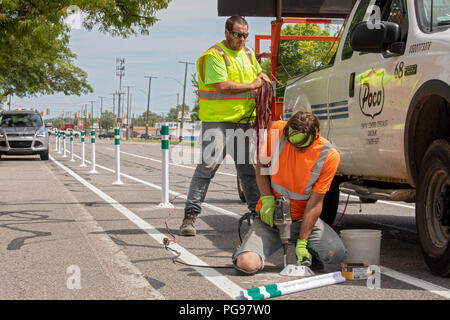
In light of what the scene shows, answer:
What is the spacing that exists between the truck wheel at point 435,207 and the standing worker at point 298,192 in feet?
2.17

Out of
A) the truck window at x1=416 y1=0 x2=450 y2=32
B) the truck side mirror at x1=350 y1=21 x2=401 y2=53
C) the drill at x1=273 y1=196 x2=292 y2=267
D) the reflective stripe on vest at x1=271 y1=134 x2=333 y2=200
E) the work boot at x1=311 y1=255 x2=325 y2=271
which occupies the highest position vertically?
the truck window at x1=416 y1=0 x2=450 y2=32

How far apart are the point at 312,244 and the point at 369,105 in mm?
1437

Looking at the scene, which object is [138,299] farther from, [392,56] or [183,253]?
[392,56]

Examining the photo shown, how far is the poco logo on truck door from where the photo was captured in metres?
5.40

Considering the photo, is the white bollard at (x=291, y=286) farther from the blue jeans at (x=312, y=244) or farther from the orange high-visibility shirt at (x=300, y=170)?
the orange high-visibility shirt at (x=300, y=170)

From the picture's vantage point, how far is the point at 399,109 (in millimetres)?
5082

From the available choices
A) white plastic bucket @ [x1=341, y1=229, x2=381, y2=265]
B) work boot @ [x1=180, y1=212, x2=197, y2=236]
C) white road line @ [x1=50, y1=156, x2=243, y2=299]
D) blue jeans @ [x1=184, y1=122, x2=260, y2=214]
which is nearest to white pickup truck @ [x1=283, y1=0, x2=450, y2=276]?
white plastic bucket @ [x1=341, y1=229, x2=381, y2=265]

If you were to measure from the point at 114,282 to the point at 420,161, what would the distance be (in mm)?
2482

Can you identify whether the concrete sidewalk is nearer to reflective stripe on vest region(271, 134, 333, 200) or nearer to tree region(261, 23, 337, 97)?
reflective stripe on vest region(271, 134, 333, 200)

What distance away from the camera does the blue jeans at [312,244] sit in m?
4.90

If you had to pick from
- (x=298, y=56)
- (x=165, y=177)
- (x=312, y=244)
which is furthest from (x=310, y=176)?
(x=298, y=56)

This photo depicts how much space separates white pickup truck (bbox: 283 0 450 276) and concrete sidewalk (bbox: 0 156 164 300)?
2.09 m
